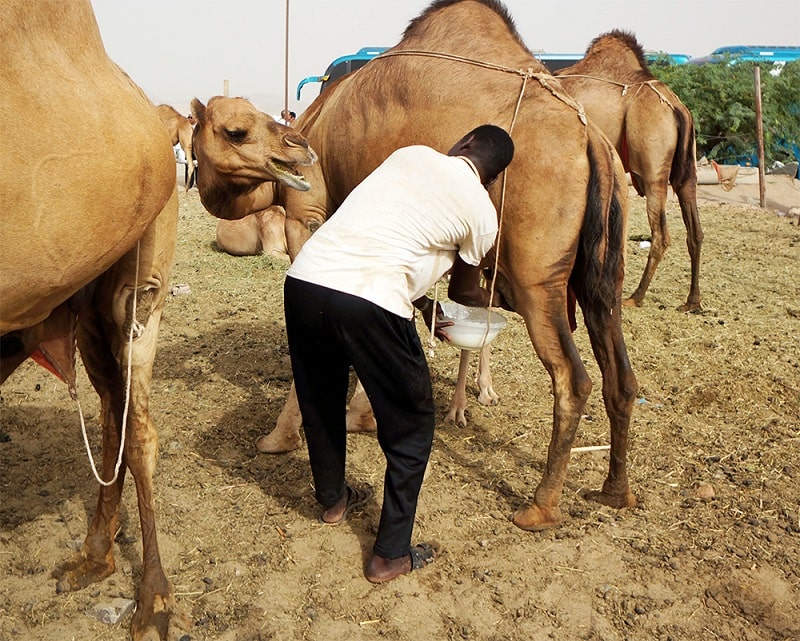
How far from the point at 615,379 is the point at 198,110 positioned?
2763 mm

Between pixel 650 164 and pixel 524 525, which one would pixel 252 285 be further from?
pixel 524 525

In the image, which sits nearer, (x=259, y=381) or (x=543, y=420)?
(x=543, y=420)

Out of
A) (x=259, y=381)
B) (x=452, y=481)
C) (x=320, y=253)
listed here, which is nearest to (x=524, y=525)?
(x=452, y=481)

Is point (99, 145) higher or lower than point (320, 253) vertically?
higher

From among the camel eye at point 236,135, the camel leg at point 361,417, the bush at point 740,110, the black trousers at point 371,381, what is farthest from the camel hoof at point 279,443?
the bush at point 740,110

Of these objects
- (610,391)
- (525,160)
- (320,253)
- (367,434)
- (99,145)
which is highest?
(99,145)

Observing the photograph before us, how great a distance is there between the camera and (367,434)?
5.16 m

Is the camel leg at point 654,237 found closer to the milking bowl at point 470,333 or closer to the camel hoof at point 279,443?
the milking bowl at point 470,333

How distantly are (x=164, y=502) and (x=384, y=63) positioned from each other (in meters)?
2.81

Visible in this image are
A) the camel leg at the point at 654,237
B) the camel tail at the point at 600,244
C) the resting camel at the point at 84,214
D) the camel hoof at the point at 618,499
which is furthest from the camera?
the camel leg at the point at 654,237

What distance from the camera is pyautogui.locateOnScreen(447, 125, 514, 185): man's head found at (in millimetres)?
3451

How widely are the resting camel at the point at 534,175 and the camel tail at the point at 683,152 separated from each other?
437 cm

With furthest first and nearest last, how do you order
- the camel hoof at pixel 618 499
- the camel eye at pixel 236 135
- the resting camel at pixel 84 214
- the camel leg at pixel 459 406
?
1. the camel leg at pixel 459 406
2. the camel eye at pixel 236 135
3. the camel hoof at pixel 618 499
4. the resting camel at pixel 84 214

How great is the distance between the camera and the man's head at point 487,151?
3.45 meters
